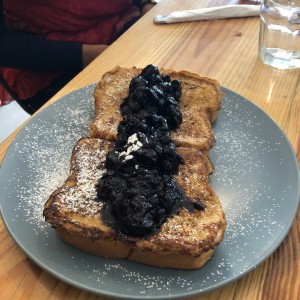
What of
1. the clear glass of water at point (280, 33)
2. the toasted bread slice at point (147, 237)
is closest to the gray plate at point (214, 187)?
the toasted bread slice at point (147, 237)

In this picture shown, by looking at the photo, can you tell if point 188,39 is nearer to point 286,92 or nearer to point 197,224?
point 286,92

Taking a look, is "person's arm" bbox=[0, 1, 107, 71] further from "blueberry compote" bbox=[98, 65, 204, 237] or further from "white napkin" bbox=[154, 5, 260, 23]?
"blueberry compote" bbox=[98, 65, 204, 237]

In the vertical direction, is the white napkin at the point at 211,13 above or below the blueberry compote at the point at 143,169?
below

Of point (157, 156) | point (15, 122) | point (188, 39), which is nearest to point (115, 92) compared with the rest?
point (157, 156)

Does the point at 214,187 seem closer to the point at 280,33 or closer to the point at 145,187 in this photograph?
the point at 145,187

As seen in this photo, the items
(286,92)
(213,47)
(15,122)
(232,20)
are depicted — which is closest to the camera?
(286,92)

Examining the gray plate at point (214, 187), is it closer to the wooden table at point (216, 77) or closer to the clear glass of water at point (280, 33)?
the wooden table at point (216, 77)
